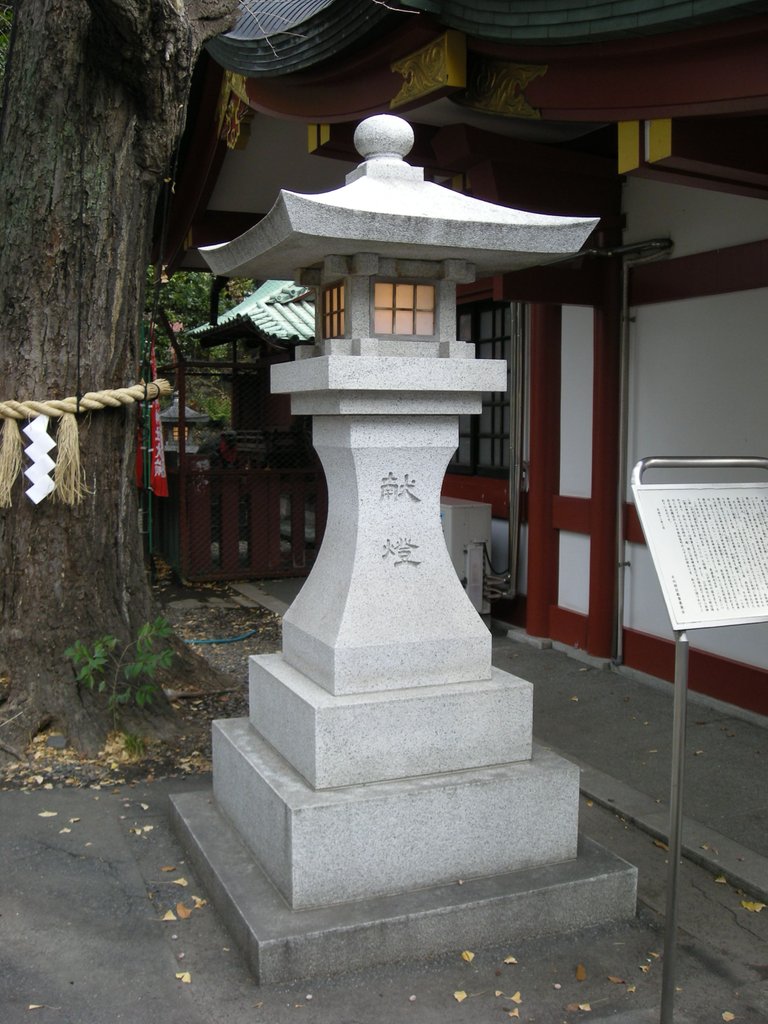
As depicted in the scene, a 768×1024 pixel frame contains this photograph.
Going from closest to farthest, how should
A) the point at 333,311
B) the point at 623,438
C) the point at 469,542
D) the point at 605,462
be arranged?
the point at 333,311, the point at 623,438, the point at 605,462, the point at 469,542

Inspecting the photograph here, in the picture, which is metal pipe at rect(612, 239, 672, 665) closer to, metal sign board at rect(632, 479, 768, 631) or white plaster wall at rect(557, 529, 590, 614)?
white plaster wall at rect(557, 529, 590, 614)

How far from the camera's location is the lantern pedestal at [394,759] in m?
3.32

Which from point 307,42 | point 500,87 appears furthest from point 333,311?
point 307,42

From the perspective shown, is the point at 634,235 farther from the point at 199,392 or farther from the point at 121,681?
the point at 199,392

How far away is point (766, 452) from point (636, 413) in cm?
113

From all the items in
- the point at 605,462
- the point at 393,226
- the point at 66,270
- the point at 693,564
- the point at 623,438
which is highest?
the point at 66,270

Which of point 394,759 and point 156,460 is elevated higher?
point 156,460

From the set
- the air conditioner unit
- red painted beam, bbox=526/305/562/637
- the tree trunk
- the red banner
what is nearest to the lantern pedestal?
the tree trunk

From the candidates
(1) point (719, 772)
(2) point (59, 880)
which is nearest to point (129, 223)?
(2) point (59, 880)

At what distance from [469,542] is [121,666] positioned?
10.6 ft

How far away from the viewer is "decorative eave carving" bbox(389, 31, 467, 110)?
471cm

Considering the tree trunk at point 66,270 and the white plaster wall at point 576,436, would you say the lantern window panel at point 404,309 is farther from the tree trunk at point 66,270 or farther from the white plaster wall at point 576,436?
the white plaster wall at point 576,436

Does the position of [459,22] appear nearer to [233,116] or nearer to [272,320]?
[233,116]

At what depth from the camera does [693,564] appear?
2760mm
